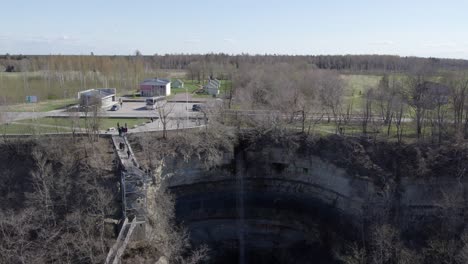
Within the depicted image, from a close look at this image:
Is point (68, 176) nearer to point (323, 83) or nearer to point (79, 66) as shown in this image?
point (323, 83)

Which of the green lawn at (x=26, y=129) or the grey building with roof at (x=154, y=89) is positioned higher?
the grey building with roof at (x=154, y=89)

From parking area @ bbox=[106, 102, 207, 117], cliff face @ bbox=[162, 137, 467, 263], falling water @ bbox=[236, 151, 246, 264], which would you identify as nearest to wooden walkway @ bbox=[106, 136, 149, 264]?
cliff face @ bbox=[162, 137, 467, 263]

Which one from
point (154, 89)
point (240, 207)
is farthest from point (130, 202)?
point (154, 89)

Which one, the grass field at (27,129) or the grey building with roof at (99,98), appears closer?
the grass field at (27,129)

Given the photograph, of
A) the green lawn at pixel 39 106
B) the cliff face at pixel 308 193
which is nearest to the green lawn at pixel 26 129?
the green lawn at pixel 39 106

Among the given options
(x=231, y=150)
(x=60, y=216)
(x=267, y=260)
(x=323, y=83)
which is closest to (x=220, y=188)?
(x=231, y=150)

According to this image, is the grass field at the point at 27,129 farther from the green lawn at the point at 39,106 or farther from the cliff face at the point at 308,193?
the cliff face at the point at 308,193
